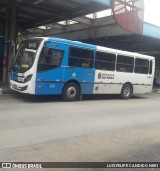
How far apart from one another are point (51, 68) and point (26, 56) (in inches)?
45.0

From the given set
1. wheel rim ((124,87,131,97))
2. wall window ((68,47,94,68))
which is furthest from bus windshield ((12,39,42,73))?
wheel rim ((124,87,131,97))

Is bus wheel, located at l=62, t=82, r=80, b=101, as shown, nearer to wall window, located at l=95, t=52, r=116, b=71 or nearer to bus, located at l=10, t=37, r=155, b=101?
bus, located at l=10, t=37, r=155, b=101

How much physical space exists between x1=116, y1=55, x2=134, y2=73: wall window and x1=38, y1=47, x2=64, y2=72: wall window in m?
4.00

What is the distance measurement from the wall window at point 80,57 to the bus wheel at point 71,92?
903 millimetres

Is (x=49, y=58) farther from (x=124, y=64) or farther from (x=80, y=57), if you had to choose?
(x=124, y=64)

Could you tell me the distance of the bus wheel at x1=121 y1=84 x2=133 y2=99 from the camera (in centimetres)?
1636

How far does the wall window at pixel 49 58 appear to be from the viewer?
1212cm

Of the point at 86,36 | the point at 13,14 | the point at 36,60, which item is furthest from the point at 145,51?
the point at 36,60

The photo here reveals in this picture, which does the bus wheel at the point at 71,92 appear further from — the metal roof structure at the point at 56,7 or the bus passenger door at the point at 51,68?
the metal roof structure at the point at 56,7

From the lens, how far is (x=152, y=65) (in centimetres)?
1814

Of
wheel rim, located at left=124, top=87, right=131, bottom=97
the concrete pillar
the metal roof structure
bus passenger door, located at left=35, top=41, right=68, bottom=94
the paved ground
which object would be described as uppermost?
the metal roof structure

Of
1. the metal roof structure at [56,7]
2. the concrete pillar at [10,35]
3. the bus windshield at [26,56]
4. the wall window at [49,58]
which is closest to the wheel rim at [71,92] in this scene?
the wall window at [49,58]

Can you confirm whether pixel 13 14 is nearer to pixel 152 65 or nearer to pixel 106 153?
pixel 152 65

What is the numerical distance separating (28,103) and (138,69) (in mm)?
7671
